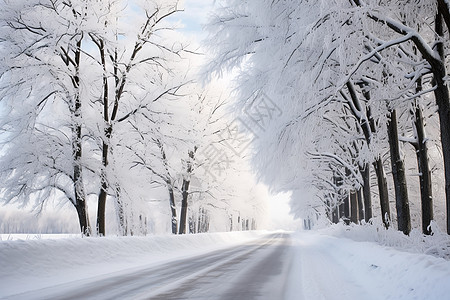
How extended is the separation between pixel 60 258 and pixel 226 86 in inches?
307

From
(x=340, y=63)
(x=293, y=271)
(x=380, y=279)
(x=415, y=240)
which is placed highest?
(x=340, y=63)

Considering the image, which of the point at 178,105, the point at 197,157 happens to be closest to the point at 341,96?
the point at 178,105

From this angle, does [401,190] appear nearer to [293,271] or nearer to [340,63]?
[293,271]

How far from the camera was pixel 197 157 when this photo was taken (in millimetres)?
23844

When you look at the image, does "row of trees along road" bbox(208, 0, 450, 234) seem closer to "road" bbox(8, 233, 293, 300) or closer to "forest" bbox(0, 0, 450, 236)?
"forest" bbox(0, 0, 450, 236)

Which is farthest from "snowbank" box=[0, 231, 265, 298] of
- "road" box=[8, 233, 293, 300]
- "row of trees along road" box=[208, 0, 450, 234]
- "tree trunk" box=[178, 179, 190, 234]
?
"tree trunk" box=[178, 179, 190, 234]

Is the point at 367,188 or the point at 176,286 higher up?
the point at 367,188

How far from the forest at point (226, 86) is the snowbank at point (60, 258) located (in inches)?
86.6

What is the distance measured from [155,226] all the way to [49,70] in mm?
47975

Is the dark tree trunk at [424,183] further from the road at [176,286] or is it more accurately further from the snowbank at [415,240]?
the road at [176,286]

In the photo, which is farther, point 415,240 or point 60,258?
point 60,258

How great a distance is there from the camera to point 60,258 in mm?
7891

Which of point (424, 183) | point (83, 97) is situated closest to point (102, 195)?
point (83, 97)

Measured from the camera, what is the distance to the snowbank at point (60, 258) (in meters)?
6.46
